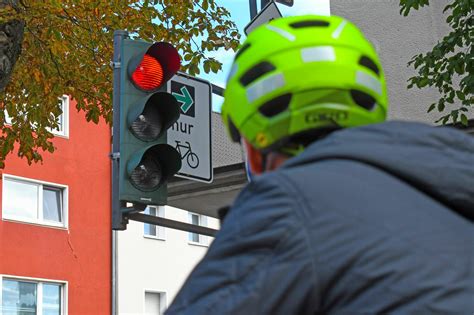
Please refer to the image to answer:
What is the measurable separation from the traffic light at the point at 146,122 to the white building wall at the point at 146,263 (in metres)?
24.7

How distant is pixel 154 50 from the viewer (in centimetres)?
706

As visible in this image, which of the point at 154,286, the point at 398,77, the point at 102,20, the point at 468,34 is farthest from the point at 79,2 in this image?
the point at 154,286

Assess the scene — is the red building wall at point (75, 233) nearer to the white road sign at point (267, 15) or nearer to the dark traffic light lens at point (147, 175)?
the dark traffic light lens at point (147, 175)

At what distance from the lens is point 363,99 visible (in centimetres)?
186

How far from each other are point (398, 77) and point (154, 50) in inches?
267

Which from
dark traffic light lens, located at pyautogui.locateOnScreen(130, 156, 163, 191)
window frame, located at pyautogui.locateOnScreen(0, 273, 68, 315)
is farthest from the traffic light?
window frame, located at pyautogui.locateOnScreen(0, 273, 68, 315)

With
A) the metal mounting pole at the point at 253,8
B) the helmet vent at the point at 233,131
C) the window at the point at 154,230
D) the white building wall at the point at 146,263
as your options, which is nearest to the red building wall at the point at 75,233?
the white building wall at the point at 146,263

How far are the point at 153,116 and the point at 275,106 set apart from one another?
5.02 meters

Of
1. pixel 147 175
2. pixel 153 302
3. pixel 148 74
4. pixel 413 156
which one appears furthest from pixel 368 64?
pixel 153 302

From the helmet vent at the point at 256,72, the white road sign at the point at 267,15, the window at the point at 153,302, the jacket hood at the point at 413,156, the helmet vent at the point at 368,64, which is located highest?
the window at the point at 153,302

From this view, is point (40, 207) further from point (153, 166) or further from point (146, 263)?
point (153, 166)

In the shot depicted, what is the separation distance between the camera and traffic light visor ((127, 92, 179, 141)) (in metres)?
6.75

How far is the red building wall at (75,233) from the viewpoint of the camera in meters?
28.8

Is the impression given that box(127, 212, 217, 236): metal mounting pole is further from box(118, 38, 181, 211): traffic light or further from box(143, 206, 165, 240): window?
box(143, 206, 165, 240): window
